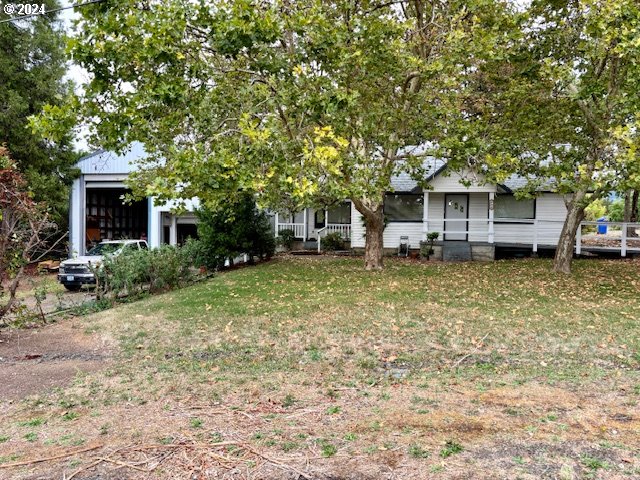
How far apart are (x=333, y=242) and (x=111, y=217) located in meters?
14.1

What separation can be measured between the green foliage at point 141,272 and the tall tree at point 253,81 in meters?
3.16

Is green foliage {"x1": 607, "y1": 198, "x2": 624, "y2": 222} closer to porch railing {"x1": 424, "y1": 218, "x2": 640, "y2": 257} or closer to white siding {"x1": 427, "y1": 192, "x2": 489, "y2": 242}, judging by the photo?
porch railing {"x1": 424, "y1": 218, "x2": 640, "y2": 257}

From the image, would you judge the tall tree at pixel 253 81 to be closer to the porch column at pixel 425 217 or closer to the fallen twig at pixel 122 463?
the fallen twig at pixel 122 463

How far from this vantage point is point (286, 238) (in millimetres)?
23078

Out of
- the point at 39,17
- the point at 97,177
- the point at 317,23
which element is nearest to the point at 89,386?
the point at 317,23

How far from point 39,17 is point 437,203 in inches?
794

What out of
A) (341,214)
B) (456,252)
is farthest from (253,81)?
(341,214)

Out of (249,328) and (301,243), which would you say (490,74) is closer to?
(249,328)

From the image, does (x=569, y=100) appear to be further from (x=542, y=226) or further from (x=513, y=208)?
(x=513, y=208)

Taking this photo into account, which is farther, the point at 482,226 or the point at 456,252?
the point at 482,226

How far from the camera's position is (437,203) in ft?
73.2

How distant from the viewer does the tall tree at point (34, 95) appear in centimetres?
2070

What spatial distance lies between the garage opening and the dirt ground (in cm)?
1685

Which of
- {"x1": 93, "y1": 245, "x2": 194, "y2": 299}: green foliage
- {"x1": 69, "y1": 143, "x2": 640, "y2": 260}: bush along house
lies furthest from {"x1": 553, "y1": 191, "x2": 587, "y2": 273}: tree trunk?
{"x1": 93, "y1": 245, "x2": 194, "y2": 299}: green foliage
